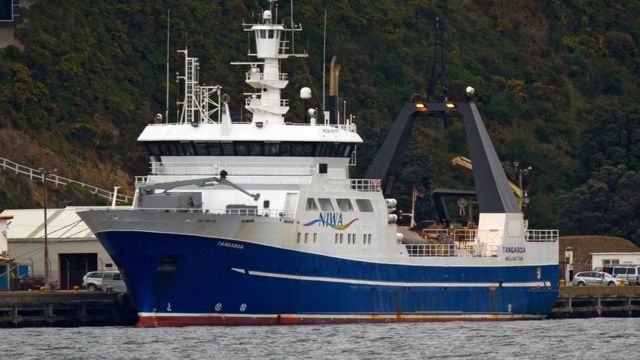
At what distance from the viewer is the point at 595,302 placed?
8544 cm

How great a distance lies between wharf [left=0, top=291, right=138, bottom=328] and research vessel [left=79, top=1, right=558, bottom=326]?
4022 mm

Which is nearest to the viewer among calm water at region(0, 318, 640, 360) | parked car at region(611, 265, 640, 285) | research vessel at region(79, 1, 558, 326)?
calm water at region(0, 318, 640, 360)

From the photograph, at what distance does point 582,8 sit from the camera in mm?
150250

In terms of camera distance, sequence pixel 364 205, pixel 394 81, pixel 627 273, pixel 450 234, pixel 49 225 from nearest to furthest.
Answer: pixel 364 205 → pixel 450 234 → pixel 49 225 → pixel 627 273 → pixel 394 81

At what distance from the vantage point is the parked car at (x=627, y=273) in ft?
312

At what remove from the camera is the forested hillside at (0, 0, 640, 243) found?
10712 cm

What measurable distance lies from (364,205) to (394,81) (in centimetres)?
5852

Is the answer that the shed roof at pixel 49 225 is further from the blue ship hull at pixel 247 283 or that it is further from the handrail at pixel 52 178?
the blue ship hull at pixel 247 283

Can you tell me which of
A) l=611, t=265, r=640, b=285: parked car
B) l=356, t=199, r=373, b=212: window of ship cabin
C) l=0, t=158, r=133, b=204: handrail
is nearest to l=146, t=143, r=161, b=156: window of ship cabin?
l=356, t=199, r=373, b=212: window of ship cabin

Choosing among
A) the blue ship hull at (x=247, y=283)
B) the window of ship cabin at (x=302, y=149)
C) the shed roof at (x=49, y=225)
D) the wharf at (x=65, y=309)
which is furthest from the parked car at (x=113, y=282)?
the window of ship cabin at (x=302, y=149)

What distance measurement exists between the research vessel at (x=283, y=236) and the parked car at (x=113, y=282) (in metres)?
7.72

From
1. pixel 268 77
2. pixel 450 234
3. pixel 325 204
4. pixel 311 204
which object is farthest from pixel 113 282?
pixel 450 234

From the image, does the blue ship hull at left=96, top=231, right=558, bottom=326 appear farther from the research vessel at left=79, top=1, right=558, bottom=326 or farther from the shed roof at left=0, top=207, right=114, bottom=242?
the shed roof at left=0, top=207, right=114, bottom=242

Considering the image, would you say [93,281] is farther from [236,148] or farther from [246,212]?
[246,212]
